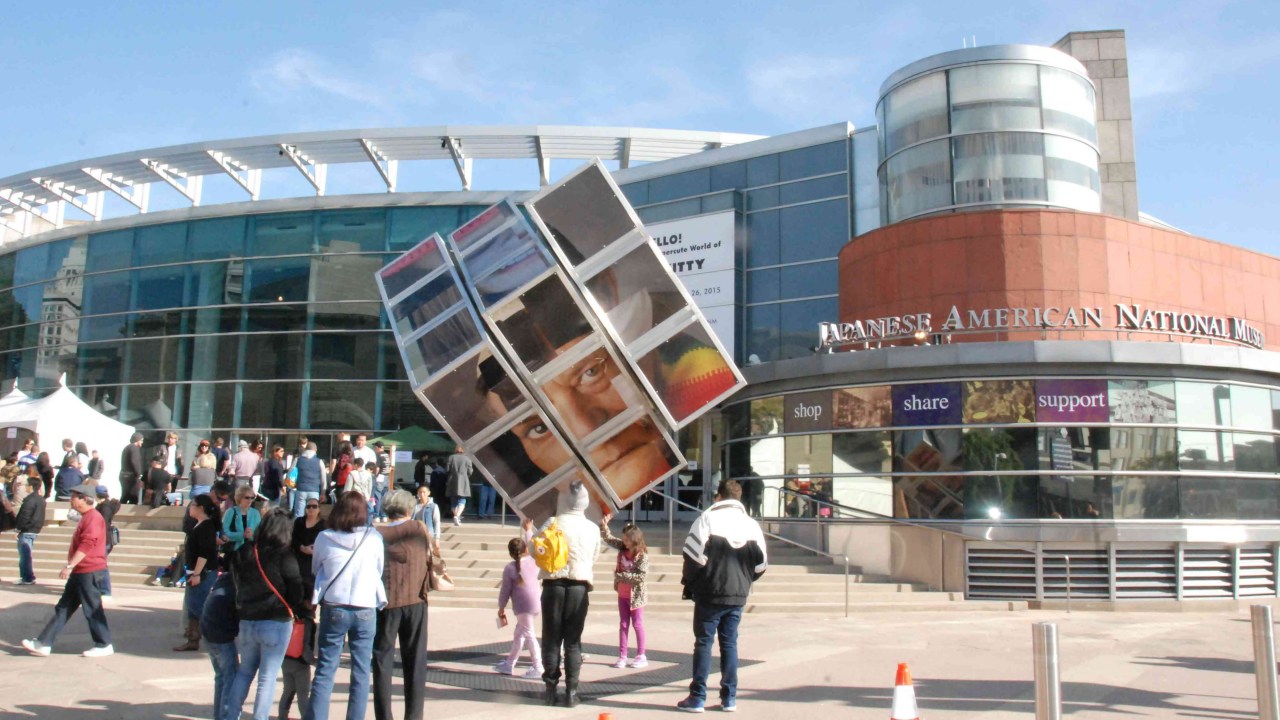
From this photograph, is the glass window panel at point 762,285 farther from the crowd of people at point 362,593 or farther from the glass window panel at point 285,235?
the crowd of people at point 362,593

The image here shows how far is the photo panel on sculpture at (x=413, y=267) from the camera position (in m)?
15.6

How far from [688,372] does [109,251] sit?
92.9 feet

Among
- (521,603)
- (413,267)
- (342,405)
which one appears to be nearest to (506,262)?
(413,267)

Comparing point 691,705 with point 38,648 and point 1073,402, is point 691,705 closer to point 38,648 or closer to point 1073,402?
point 38,648

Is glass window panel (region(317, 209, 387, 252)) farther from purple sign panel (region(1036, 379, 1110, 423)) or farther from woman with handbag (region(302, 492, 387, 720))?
woman with handbag (region(302, 492, 387, 720))

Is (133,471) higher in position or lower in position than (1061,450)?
lower

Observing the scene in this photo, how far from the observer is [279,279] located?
3309 centimetres

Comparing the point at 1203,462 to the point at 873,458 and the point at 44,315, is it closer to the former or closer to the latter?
the point at 873,458

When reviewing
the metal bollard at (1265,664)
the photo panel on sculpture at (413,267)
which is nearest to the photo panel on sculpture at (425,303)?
the photo panel on sculpture at (413,267)

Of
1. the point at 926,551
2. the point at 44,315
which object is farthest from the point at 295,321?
the point at 926,551

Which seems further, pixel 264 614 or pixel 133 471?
pixel 133 471

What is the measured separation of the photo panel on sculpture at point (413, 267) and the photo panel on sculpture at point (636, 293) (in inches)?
116

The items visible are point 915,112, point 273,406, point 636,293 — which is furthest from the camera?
point 273,406

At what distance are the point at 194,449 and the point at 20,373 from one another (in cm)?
870
